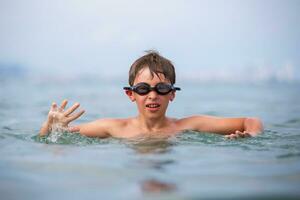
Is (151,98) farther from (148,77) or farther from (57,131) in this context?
(57,131)

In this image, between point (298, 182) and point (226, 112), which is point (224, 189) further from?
point (226, 112)

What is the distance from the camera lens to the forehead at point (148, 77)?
557 centimetres

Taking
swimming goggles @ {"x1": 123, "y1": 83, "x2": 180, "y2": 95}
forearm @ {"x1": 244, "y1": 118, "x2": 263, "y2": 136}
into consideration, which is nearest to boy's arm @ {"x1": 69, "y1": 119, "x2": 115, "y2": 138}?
swimming goggles @ {"x1": 123, "y1": 83, "x2": 180, "y2": 95}

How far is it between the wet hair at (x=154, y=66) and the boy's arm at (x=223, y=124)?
2.16ft

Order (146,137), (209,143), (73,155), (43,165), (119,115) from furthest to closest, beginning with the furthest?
1. (119,115)
2. (146,137)
3. (209,143)
4. (73,155)
5. (43,165)

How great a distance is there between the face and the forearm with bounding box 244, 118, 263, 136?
39.1 inches

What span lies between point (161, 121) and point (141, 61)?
77 cm

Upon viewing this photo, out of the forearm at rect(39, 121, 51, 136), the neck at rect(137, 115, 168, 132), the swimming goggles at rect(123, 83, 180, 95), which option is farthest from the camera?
the neck at rect(137, 115, 168, 132)

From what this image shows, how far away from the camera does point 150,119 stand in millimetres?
5836

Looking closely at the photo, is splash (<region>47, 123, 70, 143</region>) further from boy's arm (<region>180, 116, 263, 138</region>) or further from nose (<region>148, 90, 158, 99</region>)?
boy's arm (<region>180, 116, 263, 138</region>)

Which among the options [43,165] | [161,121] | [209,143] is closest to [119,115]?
[161,121]

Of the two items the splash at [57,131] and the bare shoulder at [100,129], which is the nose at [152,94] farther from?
the splash at [57,131]

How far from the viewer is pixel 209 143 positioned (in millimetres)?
5176

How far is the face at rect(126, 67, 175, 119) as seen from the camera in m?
5.52
